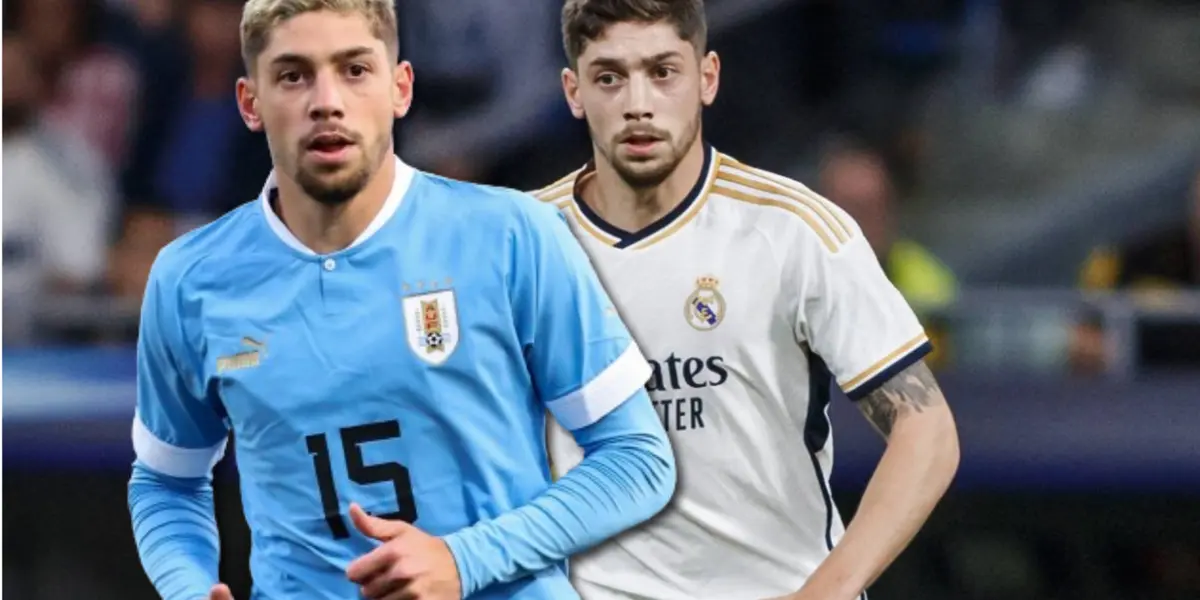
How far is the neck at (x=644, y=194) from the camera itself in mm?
5059

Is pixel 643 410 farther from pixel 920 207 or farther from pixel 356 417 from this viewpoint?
pixel 920 207

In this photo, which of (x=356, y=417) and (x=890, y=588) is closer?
(x=356, y=417)

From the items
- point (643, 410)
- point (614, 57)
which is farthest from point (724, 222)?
point (643, 410)

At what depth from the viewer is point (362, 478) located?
13.5 feet

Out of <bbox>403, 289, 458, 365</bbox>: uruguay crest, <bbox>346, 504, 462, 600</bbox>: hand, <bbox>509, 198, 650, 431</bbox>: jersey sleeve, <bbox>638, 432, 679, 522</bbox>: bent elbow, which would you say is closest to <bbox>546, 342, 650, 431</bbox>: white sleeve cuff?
<bbox>509, 198, 650, 431</bbox>: jersey sleeve

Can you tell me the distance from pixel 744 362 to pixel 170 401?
126 centimetres

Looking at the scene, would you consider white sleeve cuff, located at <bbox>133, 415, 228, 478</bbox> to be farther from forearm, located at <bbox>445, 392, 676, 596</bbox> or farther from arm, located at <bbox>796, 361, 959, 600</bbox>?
arm, located at <bbox>796, 361, 959, 600</bbox>

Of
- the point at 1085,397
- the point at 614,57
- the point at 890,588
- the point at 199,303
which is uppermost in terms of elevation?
the point at 614,57

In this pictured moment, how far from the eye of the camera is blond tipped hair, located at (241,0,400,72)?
417cm

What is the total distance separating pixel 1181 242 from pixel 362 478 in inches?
222

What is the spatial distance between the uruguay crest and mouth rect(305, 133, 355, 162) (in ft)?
0.99

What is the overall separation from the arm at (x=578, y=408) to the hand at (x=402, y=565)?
0.35ft

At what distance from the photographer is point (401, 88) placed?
4262mm

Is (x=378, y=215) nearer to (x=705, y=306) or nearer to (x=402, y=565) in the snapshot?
(x=402, y=565)
